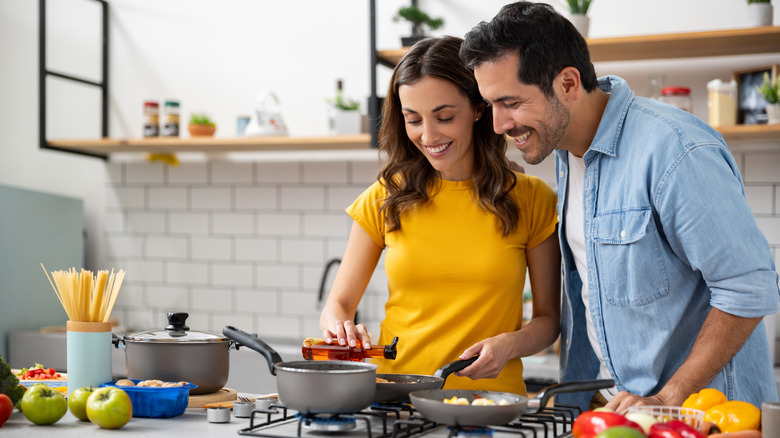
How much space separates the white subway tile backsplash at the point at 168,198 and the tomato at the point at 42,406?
2.57m

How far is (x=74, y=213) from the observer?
404cm

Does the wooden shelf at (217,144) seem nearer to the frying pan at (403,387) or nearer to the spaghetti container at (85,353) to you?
the spaghetti container at (85,353)

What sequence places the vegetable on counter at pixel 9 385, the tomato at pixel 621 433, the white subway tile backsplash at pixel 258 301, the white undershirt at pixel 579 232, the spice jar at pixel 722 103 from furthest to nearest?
the white subway tile backsplash at pixel 258 301, the spice jar at pixel 722 103, the white undershirt at pixel 579 232, the vegetable on counter at pixel 9 385, the tomato at pixel 621 433

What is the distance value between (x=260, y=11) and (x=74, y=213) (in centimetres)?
137

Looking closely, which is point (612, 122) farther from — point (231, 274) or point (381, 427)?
point (231, 274)

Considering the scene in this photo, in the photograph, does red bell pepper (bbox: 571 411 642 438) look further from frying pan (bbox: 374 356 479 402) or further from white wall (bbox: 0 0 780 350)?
white wall (bbox: 0 0 780 350)

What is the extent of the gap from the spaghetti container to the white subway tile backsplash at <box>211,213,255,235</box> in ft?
7.35

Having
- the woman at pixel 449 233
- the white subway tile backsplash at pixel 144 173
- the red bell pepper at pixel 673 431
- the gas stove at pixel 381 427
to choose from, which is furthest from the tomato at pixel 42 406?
the white subway tile backsplash at pixel 144 173

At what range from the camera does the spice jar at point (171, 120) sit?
3.79 m

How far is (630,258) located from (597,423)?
52cm

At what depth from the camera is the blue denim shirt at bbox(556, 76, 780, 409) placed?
59.2 inches

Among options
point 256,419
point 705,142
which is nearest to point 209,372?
point 256,419

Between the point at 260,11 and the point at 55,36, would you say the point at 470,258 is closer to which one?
the point at 260,11

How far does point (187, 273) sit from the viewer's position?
4.05m
